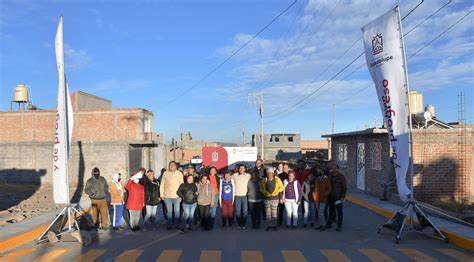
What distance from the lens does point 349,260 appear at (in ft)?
27.3

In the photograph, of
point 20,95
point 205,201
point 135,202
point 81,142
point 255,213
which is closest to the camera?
point 135,202

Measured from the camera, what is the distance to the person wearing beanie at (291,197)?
11.8m

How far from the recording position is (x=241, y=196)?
12078 millimetres

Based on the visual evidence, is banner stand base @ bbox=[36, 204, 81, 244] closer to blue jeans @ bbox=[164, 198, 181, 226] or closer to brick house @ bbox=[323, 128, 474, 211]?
blue jeans @ bbox=[164, 198, 181, 226]

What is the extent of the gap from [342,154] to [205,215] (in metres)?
14.3

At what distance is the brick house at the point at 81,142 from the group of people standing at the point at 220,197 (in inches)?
813

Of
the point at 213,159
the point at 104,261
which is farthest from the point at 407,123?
the point at 213,159

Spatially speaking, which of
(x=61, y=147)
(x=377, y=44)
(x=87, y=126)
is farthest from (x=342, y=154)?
(x=87, y=126)

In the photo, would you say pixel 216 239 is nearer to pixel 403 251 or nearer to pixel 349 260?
pixel 349 260

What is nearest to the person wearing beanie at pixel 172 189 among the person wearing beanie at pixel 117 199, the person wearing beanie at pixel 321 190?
the person wearing beanie at pixel 117 199

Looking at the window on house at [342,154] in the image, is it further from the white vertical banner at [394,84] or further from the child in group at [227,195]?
the white vertical banner at [394,84]

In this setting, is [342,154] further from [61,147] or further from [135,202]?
[61,147]

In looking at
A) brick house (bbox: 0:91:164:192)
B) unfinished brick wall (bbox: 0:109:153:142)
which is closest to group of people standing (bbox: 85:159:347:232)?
brick house (bbox: 0:91:164:192)

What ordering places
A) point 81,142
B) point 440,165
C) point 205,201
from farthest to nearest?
point 81,142
point 440,165
point 205,201
